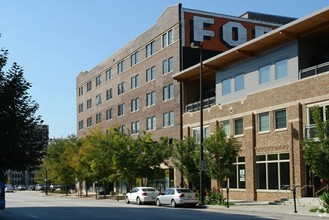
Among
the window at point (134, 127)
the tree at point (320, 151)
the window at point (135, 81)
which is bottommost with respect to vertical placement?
the tree at point (320, 151)

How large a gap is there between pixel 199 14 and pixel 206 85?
706 cm

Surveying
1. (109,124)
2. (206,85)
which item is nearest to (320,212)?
(206,85)

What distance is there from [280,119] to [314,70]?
3.98 m

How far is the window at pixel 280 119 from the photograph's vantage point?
36.2 metres

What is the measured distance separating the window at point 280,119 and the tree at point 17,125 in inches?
714

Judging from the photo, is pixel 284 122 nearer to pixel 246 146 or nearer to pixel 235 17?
pixel 246 146

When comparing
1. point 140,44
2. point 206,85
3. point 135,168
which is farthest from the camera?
point 140,44

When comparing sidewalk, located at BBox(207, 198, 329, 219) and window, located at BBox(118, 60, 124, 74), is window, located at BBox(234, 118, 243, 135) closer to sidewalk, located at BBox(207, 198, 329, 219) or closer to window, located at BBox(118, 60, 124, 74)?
sidewalk, located at BBox(207, 198, 329, 219)

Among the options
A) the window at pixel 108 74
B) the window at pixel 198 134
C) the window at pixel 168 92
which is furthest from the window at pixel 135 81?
the window at pixel 198 134

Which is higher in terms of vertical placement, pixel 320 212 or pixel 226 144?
pixel 226 144

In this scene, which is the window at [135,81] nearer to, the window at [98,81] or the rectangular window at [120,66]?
the rectangular window at [120,66]

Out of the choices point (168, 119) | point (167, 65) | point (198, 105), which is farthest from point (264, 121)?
point (167, 65)

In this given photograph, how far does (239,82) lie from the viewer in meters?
43.6

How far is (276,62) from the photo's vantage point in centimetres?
3884
